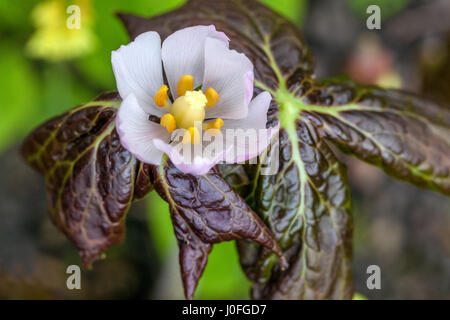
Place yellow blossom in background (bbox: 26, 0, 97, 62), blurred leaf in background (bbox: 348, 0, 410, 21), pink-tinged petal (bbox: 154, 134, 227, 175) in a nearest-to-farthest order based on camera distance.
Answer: pink-tinged petal (bbox: 154, 134, 227, 175)
yellow blossom in background (bbox: 26, 0, 97, 62)
blurred leaf in background (bbox: 348, 0, 410, 21)

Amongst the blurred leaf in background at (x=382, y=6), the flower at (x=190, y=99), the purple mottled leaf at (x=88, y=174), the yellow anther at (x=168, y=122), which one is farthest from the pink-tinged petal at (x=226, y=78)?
the blurred leaf in background at (x=382, y=6)

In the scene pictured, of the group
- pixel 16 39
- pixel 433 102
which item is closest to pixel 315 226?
pixel 433 102

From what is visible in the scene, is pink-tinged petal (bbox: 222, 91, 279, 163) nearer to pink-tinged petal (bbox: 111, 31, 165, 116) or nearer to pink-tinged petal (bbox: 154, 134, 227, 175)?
pink-tinged petal (bbox: 154, 134, 227, 175)

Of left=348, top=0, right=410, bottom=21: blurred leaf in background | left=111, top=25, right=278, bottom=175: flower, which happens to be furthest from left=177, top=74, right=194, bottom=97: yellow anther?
left=348, top=0, right=410, bottom=21: blurred leaf in background

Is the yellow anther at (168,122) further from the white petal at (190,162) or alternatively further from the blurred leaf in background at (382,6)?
the blurred leaf in background at (382,6)
